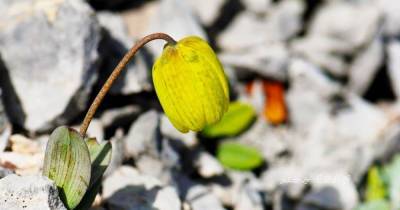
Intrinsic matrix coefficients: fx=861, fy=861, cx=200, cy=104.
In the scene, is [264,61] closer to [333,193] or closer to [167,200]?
[333,193]

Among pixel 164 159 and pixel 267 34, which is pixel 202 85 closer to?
pixel 164 159

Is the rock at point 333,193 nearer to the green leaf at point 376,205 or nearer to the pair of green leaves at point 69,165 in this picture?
the green leaf at point 376,205

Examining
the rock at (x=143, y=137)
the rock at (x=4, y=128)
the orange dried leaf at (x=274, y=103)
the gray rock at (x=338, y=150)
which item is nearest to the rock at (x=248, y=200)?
the gray rock at (x=338, y=150)

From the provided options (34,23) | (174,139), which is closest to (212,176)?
(174,139)

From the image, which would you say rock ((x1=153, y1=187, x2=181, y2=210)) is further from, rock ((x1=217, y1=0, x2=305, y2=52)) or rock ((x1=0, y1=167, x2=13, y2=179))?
rock ((x1=217, y1=0, x2=305, y2=52))

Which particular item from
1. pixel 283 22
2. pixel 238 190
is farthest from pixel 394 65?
pixel 238 190

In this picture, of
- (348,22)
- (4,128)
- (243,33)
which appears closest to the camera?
(4,128)
